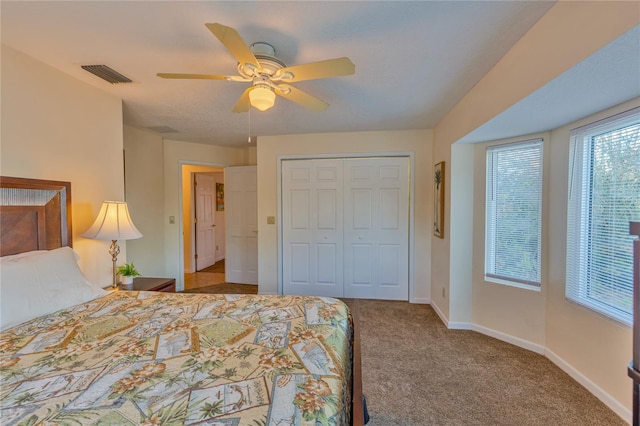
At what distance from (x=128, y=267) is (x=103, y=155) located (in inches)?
41.0

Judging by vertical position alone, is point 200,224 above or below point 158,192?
below

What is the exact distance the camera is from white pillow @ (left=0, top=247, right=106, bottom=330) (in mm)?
1476

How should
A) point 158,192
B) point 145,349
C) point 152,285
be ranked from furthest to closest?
point 158,192 → point 152,285 → point 145,349

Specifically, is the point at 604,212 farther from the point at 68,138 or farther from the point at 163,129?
the point at 163,129

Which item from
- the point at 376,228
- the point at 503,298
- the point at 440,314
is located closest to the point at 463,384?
the point at 503,298

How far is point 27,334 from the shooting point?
139 cm

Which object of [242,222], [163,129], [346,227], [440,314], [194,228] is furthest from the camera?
[194,228]

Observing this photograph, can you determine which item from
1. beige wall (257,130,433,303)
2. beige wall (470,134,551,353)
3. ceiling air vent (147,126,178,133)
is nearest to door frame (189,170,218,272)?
ceiling air vent (147,126,178,133)

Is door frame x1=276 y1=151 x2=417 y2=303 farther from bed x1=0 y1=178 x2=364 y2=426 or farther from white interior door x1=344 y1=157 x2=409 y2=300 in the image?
bed x1=0 y1=178 x2=364 y2=426

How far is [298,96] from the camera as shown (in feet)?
6.14

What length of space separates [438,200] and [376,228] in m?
0.92

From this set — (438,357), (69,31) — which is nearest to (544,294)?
(438,357)

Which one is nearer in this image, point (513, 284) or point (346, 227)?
point (513, 284)

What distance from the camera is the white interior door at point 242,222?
4.64 metres
